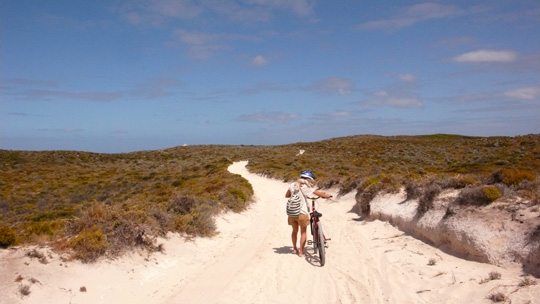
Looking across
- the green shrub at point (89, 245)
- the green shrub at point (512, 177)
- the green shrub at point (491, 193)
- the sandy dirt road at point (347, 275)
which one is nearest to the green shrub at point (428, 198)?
the sandy dirt road at point (347, 275)

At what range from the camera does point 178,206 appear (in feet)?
39.7

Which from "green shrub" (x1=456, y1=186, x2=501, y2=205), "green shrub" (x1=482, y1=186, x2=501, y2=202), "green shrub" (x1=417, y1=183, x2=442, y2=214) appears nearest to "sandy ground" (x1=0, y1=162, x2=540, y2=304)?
"green shrub" (x1=417, y1=183, x2=442, y2=214)

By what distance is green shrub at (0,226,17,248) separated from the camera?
6.64m

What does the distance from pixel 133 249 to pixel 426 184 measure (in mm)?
8559

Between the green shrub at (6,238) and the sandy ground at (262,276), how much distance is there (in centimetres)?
22

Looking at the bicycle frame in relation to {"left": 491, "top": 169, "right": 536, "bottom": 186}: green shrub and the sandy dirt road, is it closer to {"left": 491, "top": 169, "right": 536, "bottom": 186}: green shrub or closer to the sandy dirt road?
the sandy dirt road

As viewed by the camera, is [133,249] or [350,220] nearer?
[133,249]

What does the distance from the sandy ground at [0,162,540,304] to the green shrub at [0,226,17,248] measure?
0.22 metres

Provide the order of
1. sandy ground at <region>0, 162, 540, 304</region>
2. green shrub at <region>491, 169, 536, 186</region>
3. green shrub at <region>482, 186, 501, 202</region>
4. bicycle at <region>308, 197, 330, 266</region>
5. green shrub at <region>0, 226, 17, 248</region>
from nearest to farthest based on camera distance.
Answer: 1. sandy ground at <region>0, 162, 540, 304</region>
2. green shrub at <region>0, 226, 17, 248</region>
3. bicycle at <region>308, 197, 330, 266</region>
4. green shrub at <region>482, 186, 501, 202</region>
5. green shrub at <region>491, 169, 536, 186</region>

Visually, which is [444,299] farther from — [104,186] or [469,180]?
[104,186]

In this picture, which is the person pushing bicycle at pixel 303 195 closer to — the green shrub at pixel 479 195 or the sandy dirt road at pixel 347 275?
the sandy dirt road at pixel 347 275

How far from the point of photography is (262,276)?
752 cm

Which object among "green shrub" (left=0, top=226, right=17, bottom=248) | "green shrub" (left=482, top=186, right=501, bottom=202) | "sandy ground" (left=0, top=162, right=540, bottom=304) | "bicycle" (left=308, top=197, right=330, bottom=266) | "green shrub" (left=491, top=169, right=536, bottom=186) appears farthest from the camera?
"green shrub" (left=491, top=169, right=536, bottom=186)

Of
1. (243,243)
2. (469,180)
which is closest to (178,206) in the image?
(243,243)
